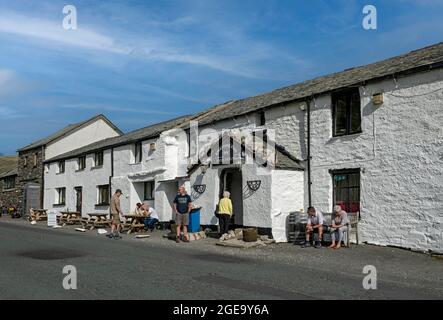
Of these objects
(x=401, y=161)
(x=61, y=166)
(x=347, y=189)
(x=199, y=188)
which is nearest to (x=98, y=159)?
(x=61, y=166)

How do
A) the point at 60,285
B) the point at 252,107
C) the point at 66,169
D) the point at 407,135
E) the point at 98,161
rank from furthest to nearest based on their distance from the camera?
the point at 66,169 < the point at 98,161 < the point at 252,107 < the point at 407,135 < the point at 60,285

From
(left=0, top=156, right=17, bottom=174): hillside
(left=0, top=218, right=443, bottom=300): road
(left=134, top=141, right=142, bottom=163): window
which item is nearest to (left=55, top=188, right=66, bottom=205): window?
(left=134, top=141, right=142, bottom=163): window

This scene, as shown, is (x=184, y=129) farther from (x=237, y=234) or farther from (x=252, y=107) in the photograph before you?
(x=237, y=234)

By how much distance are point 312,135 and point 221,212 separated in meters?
4.12

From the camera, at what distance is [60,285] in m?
8.06

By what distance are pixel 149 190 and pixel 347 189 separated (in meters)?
12.6

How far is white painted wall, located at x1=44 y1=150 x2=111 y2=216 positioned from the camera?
2901 cm

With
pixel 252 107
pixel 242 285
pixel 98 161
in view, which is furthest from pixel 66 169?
pixel 242 285

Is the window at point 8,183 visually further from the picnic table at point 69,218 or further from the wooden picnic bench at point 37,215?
the picnic table at point 69,218

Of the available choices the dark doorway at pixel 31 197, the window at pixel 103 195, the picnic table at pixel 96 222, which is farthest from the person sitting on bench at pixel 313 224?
the dark doorway at pixel 31 197

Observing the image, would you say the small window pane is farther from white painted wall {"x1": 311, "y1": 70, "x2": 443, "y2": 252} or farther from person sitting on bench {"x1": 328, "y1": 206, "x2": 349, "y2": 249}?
person sitting on bench {"x1": 328, "y1": 206, "x2": 349, "y2": 249}

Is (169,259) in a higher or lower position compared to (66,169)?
lower

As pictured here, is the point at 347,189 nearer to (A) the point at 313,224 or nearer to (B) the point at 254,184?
(A) the point at 313,224

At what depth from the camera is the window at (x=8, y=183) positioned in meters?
43.4
